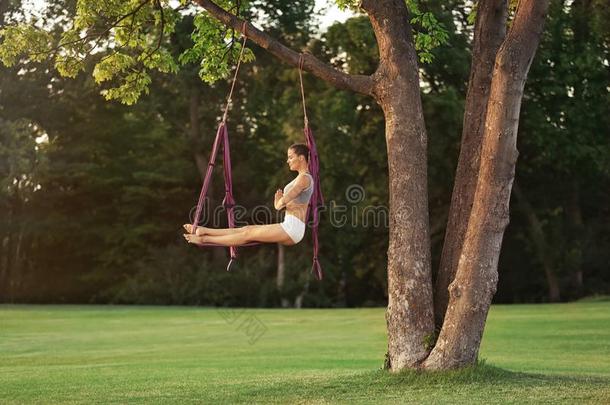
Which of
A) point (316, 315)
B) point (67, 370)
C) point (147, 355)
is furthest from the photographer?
point (316, 315)

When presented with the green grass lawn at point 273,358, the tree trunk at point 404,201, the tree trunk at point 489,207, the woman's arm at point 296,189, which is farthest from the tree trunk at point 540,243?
the woman's arm at point 296,189

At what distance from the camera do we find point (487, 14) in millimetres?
13398

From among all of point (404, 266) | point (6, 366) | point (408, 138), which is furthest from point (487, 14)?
point (6, 366)

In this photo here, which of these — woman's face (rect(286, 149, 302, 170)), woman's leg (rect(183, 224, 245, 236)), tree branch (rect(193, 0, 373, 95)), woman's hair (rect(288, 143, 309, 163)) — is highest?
tree branch (rect(193, 0, 373, 95))

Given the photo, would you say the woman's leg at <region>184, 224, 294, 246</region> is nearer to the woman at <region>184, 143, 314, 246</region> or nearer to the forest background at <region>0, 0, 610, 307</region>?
the woman at <region>184, 143, 314, 246</region>

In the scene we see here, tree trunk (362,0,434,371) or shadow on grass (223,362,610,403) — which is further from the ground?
tree trunk (362,0,434,371)

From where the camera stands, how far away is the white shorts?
12094mm

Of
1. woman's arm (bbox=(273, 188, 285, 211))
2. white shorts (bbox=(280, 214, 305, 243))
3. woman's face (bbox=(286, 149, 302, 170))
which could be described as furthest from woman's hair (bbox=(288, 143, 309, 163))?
white shorts (bbox=(280, 214, 305, 243))

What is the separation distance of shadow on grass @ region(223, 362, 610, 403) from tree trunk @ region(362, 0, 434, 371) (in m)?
0.42

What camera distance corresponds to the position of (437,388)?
12000 millimetres

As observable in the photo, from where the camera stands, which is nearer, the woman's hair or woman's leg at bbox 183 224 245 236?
woman's leg at bbox 183 224 245 236

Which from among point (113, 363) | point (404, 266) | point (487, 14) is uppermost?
point (487, 14)

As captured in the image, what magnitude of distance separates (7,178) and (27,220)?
19.6 feet

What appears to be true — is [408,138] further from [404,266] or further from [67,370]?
[67,370]
